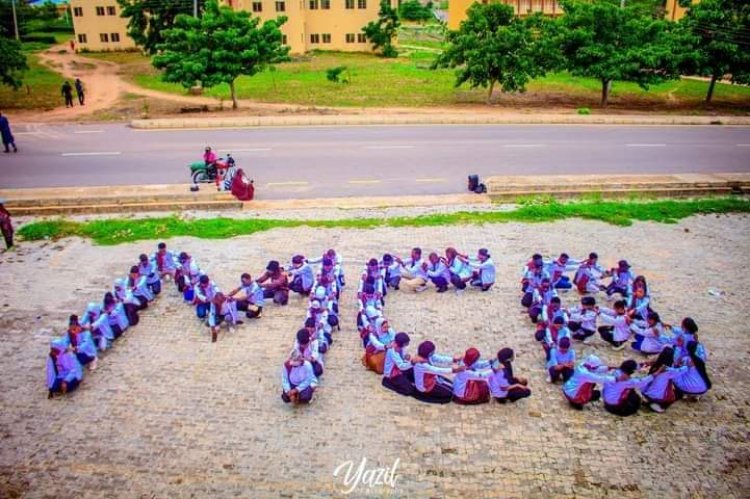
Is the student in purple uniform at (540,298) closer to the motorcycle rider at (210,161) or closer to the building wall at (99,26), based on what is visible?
the motorcycle rider at (210,161)

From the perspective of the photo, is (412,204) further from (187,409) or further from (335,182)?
(187,409)

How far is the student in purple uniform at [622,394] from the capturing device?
23.9 ft

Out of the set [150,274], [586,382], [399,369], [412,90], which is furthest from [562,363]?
[412,90]

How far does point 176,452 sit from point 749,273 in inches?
412

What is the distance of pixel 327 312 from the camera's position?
9109 millimetres

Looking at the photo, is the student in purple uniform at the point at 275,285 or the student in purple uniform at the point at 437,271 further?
the student in purple uniform at the point at 437,271

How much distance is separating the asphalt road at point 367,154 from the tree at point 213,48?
10.5 feet

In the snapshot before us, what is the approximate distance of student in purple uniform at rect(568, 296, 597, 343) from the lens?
877cm

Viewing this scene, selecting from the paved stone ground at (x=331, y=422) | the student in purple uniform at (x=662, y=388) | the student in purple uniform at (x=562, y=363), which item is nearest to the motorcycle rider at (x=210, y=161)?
the paved stone ground at (x=331, y=422)

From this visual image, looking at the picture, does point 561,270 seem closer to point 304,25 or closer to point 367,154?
point 367,154

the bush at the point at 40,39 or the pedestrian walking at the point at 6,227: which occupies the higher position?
the bush at the point at 40,39

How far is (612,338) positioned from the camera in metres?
8.81

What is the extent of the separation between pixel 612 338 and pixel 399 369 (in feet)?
11.0


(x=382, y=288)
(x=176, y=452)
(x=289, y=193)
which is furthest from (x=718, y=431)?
(x=289, y=193)
